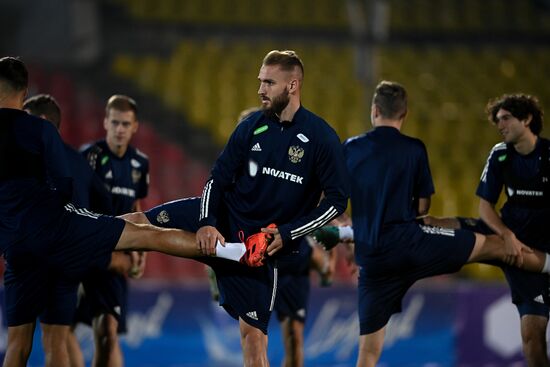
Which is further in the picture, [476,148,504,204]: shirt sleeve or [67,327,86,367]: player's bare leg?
[67,327,86,367]: player's bare leg

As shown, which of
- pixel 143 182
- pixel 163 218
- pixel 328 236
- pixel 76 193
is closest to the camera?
pixel 163 218

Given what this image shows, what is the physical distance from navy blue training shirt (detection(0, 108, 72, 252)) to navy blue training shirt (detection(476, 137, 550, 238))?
3.26 metres

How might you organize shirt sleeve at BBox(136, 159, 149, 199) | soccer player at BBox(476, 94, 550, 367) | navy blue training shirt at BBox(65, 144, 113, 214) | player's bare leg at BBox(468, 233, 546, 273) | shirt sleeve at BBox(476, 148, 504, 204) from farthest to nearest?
shirt sleeve at BBox(136, 159, 149, 199) → shirt sleeve at BBox(476, 148, 504, 204) → soccer player at BBox(476, 94, 550, 367) → player's bare leg at BBox(468, 233, 546, 273) → navy blue training shirt at BBox(65, 144, 113, 214)

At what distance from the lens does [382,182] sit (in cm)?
629

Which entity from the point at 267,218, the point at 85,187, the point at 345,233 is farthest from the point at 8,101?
the point at 345,233

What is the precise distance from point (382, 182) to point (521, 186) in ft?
3.96

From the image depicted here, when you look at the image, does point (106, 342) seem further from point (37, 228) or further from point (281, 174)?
point (281, 174)

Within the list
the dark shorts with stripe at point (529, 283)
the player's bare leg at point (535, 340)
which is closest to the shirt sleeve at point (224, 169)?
the dark shorts with stripe at point (529, 283)

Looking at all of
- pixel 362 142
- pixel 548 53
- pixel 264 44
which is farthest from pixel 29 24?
pixel 362 142

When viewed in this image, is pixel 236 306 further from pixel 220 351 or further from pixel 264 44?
pixel 264 44

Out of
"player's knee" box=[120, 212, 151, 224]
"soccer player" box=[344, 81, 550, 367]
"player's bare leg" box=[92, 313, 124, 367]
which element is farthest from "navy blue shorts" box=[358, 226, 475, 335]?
"player's bare leg" box=[92, 313, 124, 367]

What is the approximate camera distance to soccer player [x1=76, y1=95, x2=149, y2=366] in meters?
7.26

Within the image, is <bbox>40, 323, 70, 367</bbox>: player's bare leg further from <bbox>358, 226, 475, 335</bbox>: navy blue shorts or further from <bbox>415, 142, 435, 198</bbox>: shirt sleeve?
<bbox>415, 142, 435, 198</bbox>: shirt sleeve

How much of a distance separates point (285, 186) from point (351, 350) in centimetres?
540
